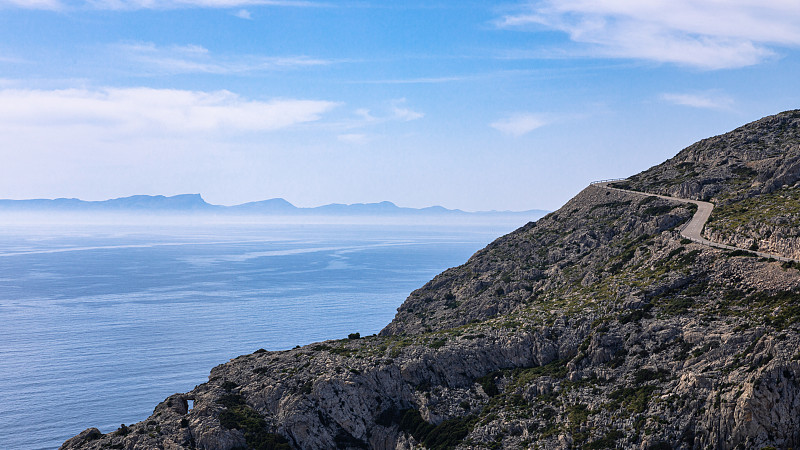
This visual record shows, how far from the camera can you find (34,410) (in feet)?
413

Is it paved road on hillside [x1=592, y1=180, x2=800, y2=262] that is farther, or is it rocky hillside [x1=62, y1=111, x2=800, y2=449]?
paved road on hillside [x1=592, y1=180, x2=800, y2=262]

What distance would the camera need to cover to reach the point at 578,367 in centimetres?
5891

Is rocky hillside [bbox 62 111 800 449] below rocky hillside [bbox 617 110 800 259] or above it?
below

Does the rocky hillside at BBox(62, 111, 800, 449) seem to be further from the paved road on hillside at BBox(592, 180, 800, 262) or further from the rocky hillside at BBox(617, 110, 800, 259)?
the paved road on hillside at BBox(592, 180, 800, 262)

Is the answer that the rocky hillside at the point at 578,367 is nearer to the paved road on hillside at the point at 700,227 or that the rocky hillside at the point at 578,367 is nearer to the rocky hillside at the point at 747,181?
the rocky hillside at the point at 747,181

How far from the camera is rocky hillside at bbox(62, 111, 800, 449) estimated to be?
44.0 meters

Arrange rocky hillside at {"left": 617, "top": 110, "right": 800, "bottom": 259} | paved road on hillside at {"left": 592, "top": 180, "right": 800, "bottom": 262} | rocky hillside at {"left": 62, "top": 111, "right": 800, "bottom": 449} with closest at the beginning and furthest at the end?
rocky hillside at {"left": 62, "top": 111, "right": 800, "bottom": 449}
paved road on hillside at {"left": 592, "top": 180, "right": 800, "bottom": 262}
rocky hillside at {"left": 617, "top": 110, "right": 800, "bottom": 259}

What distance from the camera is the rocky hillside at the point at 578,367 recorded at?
4400cm

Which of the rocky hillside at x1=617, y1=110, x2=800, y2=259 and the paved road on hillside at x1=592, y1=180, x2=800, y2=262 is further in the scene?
the rocky hillside at x1=617, y1=110, x2=800, y2=259

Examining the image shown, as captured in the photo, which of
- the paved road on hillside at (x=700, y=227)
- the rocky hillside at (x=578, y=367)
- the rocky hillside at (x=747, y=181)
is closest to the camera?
the rocky hillside at (x=578, y=367)

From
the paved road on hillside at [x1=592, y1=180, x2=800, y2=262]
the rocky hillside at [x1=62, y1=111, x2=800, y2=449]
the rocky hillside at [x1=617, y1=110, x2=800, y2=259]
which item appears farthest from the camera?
the rocky hillside at [x1=617, y1=110, x2=800, y2=259]

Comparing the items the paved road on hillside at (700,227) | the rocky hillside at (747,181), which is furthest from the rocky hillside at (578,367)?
the paved road on hillside at (700,227)

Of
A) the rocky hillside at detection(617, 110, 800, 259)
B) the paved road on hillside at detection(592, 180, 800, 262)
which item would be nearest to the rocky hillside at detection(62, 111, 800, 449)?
the rocky hillside at detection(617, 110, 800, 259)

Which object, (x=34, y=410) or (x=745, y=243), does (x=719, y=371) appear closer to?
(x=745, y=243)
